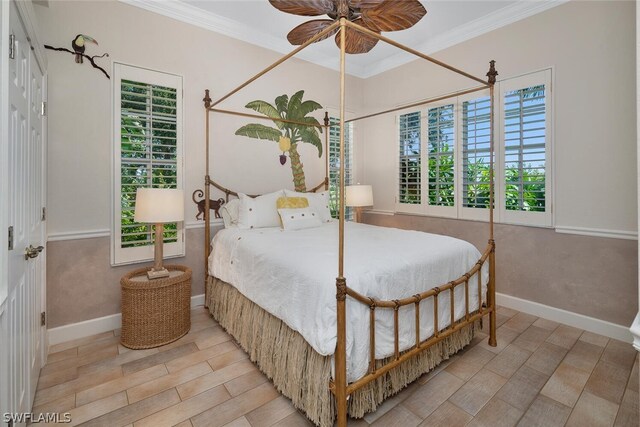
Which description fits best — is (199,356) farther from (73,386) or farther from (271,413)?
(271,413)

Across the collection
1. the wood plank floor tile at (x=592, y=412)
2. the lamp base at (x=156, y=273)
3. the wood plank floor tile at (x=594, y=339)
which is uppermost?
the lamp base at (x=156, y=273)

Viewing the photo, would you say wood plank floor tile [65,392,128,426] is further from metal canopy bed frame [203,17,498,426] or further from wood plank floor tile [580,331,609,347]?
wood plank floor tile [580,331,609,347]

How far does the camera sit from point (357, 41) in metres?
2.46

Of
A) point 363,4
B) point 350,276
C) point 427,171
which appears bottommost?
point 350,276

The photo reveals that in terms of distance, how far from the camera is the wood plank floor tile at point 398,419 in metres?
1.65

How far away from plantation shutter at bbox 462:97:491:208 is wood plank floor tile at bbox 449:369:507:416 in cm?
184

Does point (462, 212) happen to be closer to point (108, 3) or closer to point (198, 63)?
point (198, 63)

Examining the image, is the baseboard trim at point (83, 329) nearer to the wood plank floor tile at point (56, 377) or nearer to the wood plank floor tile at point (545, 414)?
the wood plank floor tile at point (56, 377)

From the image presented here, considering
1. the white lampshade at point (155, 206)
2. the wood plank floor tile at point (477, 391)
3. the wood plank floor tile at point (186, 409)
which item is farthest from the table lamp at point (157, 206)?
the wood plank floor tile at point (477, 391)

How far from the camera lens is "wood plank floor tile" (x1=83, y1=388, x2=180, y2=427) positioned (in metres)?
1.66

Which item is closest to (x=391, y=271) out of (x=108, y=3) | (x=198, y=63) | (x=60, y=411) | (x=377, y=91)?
(x=60, y=411)

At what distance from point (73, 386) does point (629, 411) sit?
329 cm

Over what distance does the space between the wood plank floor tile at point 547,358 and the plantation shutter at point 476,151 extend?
1.44m

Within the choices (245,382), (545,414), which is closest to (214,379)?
(245,382)
